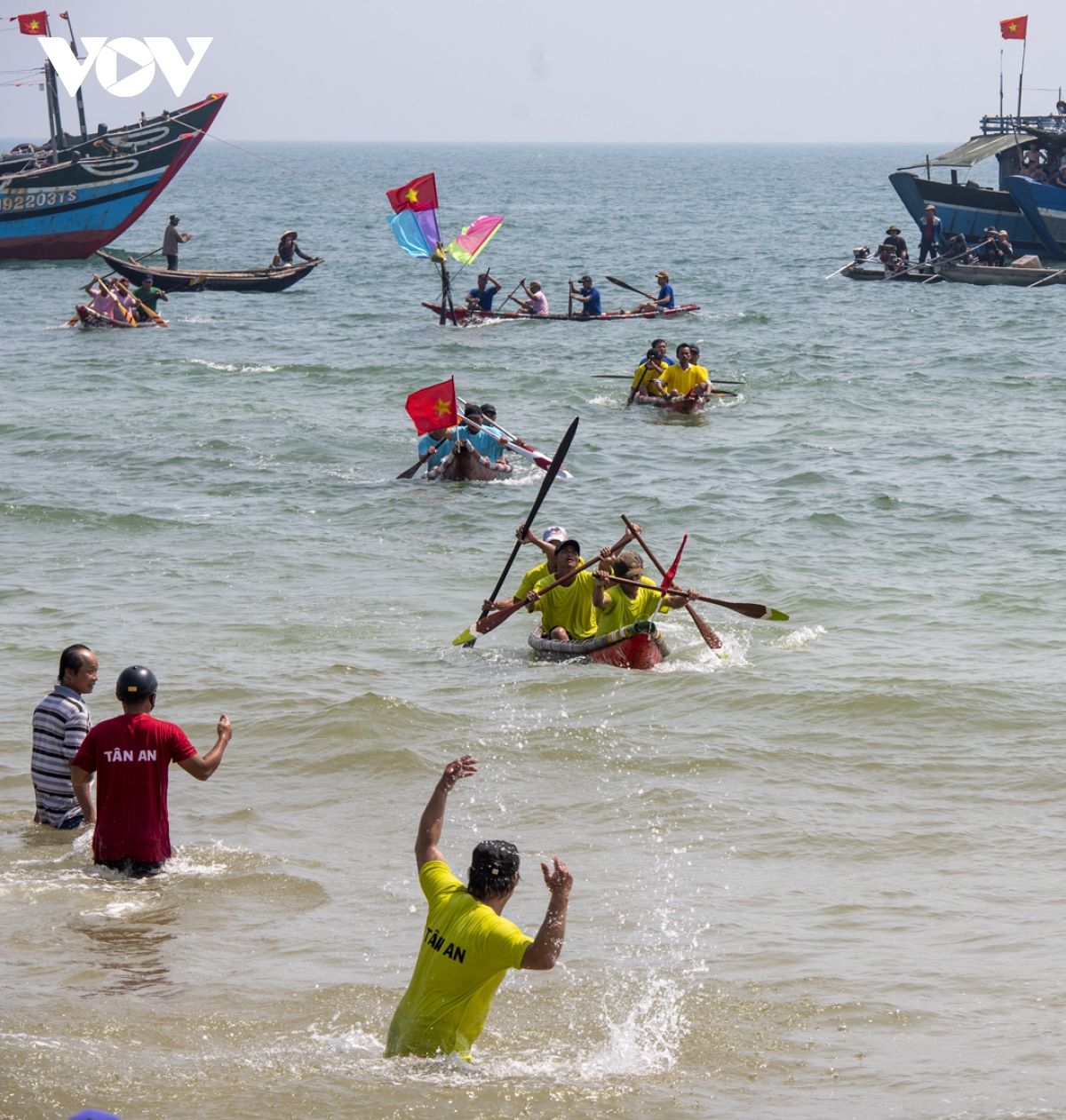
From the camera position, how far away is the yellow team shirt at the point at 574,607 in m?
10.8

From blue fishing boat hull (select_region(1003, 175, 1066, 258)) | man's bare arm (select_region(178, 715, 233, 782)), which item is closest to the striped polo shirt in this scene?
man's bare arm (select_region(178, 715, 233, 782))

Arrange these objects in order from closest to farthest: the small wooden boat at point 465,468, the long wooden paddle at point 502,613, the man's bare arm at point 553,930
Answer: the man's bare arm at point 553,930 → the long wooden paddle at point 502,613 → the small wooden boat at point 465,468

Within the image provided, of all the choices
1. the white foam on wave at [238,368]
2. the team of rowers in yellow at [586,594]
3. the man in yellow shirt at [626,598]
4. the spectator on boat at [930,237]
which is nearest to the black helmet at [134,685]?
the team of rowers in yellow at [586,594]

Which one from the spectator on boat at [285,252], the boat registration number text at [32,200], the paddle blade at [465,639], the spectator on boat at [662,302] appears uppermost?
the boat registration number text at [32,200]

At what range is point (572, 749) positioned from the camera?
9.20m

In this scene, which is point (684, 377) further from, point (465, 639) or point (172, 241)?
point (172, 241)

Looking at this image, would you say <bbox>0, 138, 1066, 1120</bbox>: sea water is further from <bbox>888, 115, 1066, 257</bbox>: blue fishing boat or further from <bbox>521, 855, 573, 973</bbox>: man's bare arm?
<bbox>888, 115, 1066, 257</bbox>: blue fishing boat

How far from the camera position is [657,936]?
6.66 m

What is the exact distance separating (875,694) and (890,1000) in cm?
421

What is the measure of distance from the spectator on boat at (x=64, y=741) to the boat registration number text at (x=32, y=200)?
118ft

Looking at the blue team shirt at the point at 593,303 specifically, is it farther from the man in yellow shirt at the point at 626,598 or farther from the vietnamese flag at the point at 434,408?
the man in yellow shirt at the point at 626,598

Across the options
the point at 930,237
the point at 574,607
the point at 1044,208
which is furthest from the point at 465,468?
the point at 1044,208

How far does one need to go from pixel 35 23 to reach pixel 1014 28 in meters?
28.6

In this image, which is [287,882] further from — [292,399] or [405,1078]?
[292,399]
